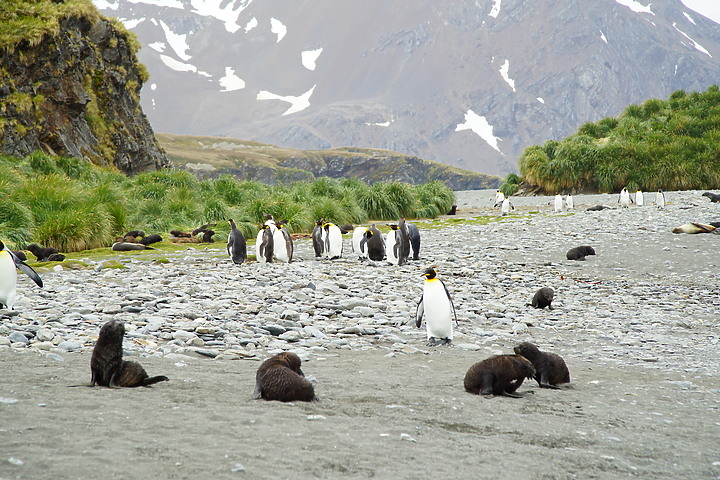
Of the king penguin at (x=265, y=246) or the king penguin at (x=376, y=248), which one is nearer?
the king penguin at (x=265, y=246)

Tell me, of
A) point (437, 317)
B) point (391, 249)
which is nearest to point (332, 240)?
point (391, 249)

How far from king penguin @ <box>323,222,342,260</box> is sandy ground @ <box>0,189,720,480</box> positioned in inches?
237

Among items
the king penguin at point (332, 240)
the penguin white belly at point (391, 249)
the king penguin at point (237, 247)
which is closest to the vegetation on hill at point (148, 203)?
the king penguin at point (237, 247)

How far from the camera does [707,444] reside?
2770 millimetres

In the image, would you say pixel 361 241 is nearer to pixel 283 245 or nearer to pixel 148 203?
pixel 283 245

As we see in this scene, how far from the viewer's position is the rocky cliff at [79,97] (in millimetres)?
18109

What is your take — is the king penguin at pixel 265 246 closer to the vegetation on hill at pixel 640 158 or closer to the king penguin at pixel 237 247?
the king penguin at pixel 237 247

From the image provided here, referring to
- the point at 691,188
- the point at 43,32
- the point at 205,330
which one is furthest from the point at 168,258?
the point at 691,188

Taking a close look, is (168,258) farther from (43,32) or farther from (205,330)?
(43,32)

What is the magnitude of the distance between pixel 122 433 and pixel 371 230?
8214 millimetres

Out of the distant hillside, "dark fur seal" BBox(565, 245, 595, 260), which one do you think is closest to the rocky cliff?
"dark fur seal" BBox(565, 245, 595, 260)

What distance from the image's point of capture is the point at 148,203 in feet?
49.8

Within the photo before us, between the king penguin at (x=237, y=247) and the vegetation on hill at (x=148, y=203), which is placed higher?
the vegetation on hill at (x=148, y=203)

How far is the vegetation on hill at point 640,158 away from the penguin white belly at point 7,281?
25683 mm
